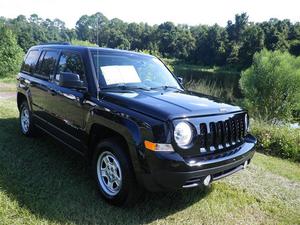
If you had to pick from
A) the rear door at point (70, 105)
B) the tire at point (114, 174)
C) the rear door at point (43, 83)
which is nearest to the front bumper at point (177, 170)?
the tire at point (114, 174)

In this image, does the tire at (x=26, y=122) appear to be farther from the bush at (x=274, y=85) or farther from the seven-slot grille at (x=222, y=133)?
the bush at (x=274, y=85)

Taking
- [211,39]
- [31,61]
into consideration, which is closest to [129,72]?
[31,61]

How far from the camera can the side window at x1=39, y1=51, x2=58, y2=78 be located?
5499mm

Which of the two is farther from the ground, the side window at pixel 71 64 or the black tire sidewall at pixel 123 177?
the side window at pixel 71 64

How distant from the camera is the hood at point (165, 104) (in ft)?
11.7

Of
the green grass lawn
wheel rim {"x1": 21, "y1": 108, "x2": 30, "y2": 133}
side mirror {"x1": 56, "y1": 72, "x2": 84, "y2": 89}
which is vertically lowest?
the green grass lawn

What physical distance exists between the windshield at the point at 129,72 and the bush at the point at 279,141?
362cm

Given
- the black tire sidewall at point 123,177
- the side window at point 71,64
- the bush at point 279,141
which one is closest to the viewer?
the black tire sidewall at point 123,177

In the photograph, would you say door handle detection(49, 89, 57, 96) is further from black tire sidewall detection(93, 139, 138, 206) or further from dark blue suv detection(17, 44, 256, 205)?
black tire sidewall detection(93, 139, 138, 206)

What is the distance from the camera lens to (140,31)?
10638 cm

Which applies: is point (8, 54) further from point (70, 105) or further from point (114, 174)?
point (114, 174)

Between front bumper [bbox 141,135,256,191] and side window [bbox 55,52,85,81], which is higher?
side window [bbox 55,52,85,81]

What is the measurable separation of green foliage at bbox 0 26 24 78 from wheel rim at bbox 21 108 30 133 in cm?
1535

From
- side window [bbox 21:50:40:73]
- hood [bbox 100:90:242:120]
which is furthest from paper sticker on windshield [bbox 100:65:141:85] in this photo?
side window [bbox 21:50:40:73]
